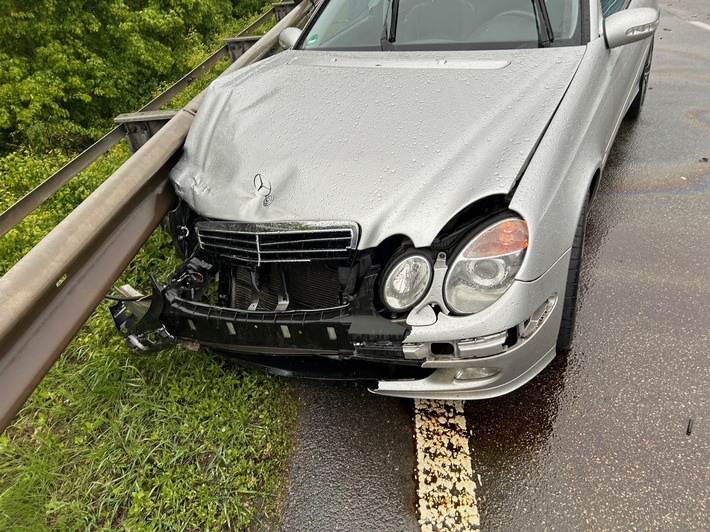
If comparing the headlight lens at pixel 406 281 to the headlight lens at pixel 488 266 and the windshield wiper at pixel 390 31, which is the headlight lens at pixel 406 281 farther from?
the windshield wiper at pixel 390 31

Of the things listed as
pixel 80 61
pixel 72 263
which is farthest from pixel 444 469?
pixel 80 61

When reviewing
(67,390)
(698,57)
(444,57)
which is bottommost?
(698,57)

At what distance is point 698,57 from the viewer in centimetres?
620

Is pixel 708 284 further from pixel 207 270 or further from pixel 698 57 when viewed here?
pixel 698 57

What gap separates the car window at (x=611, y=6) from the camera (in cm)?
306

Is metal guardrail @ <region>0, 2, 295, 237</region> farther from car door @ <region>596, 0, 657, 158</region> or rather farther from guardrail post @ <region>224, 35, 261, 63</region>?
car door @ <region>596, 0, 657, 158</region>

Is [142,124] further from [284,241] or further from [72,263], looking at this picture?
[284,241]

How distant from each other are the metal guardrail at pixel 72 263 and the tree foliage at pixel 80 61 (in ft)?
20.2

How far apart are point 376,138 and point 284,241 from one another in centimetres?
62

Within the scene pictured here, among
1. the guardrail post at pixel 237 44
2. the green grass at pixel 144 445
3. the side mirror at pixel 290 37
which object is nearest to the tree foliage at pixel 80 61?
the guardrail post at pixel 237 44

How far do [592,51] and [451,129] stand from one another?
0.94 metres

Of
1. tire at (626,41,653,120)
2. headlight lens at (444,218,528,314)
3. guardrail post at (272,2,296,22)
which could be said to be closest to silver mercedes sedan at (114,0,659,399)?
headlight lens at (444,218,528,314)

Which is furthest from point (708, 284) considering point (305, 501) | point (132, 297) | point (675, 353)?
point (132, 297)

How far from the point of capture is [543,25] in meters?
2.66
